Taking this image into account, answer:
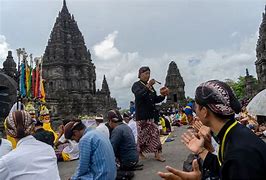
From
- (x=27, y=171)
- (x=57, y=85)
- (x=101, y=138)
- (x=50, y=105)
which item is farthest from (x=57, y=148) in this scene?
(x=57, y=85)

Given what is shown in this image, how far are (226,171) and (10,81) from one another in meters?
8.15

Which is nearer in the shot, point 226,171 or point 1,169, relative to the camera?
point 226,171

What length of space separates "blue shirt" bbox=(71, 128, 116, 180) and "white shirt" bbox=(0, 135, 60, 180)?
670 mm

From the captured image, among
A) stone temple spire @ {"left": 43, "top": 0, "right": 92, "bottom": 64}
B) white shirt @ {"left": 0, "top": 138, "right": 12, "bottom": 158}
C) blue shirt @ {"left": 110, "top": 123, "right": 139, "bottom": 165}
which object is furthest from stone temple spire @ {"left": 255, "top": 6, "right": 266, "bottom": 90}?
white shirt @ {"left": 0, "top": 138, "right": 12, "bottom": 158}

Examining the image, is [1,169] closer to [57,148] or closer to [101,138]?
[101,138]

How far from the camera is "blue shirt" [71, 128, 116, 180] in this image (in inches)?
139

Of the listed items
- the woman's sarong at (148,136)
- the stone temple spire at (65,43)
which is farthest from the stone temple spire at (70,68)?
the woman's sarong at (148,136)

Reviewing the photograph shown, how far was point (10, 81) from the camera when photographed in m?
Result: 8.55

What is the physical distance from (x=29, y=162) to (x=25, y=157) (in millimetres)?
59

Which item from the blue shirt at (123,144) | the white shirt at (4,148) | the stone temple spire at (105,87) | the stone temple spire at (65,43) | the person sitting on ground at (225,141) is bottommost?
the blue shirt at (123,144)

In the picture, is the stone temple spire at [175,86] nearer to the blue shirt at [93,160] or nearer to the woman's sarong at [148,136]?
the woman's sarong at [148,136]

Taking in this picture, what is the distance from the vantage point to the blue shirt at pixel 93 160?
3531 mm

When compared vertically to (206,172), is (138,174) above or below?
below

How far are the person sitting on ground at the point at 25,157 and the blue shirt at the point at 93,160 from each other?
67 cm
